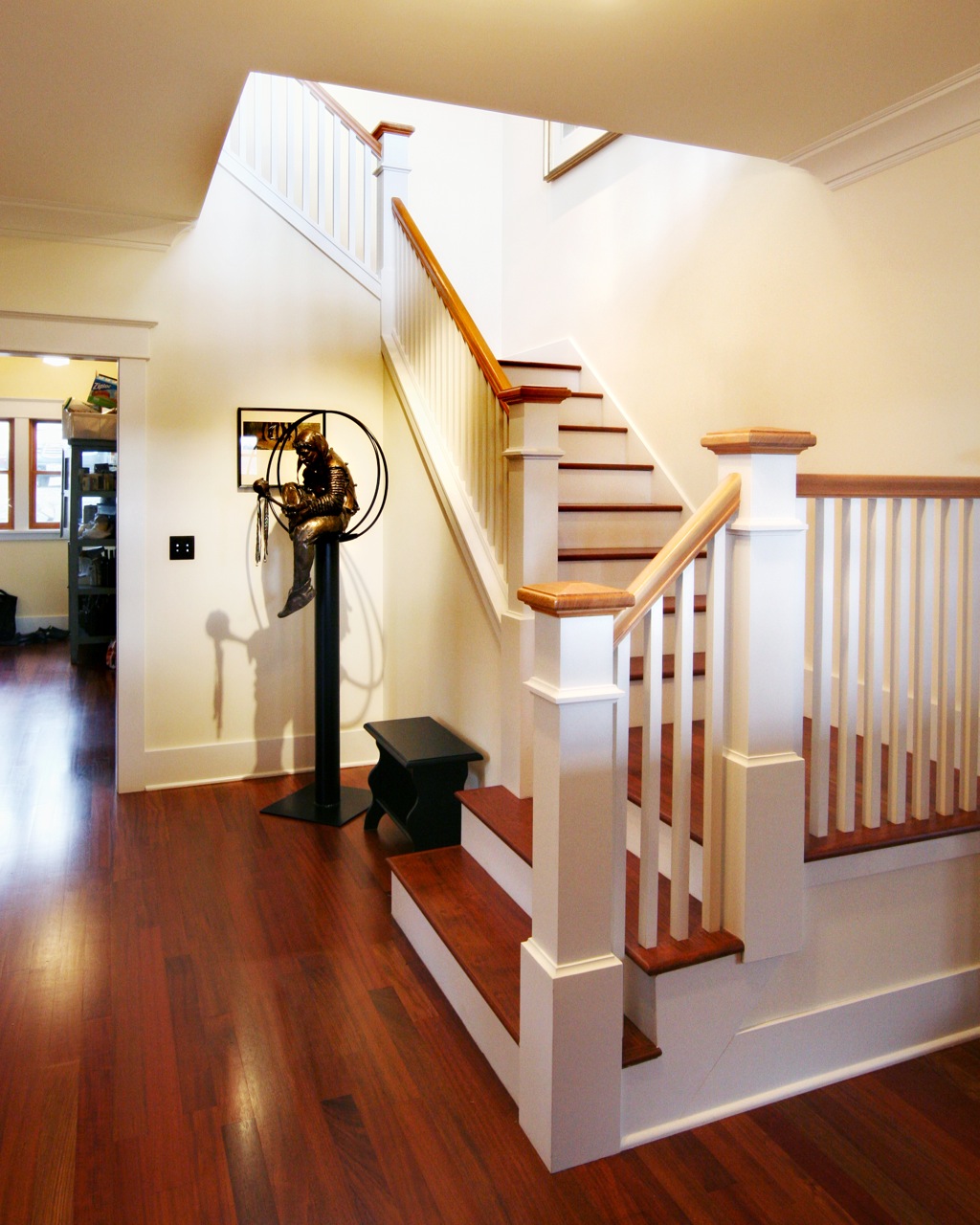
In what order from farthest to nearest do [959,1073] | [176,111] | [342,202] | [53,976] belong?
[342,202] → [176,111] → [53,976] → [959,1073]

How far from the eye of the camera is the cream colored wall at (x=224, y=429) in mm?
4359

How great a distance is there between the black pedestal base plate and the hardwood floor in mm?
596

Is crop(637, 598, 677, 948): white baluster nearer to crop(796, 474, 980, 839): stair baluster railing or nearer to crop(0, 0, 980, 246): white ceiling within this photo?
crop(796, 474, 980, 839): stair baluster railing

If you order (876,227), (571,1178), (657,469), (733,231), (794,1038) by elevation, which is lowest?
(571,1178)

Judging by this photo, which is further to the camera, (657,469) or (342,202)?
(342,202)

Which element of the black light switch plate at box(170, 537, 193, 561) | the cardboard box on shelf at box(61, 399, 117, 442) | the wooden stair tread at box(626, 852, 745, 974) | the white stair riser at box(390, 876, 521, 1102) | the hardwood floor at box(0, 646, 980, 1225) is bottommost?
the hardwood floor at box(0, 646, 980, 1225)

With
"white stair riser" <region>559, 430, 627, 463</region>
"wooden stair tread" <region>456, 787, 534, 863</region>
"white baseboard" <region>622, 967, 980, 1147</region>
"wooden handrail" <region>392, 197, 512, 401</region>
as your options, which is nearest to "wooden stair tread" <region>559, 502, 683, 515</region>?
"white stair riser" <region>559, 430, 627, 463</region>

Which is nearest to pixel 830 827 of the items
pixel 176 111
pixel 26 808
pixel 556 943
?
pixel 556 943

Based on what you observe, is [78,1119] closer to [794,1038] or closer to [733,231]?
[794,1038]

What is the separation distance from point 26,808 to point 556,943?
3.18 metres

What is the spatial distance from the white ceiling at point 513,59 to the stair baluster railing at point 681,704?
1160 millimetres

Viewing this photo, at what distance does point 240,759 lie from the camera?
4680 mm

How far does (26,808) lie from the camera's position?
4.21 m

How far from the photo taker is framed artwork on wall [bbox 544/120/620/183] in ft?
15.1
